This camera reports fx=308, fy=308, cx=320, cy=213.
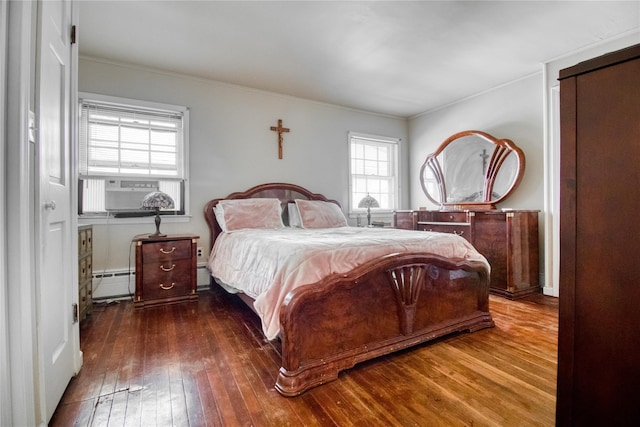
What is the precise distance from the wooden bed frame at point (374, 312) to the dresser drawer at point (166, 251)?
1.92 m

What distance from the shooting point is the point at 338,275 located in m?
1.72

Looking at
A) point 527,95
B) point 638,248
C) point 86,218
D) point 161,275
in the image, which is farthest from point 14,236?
point 527,95

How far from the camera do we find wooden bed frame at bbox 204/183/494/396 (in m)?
1.60

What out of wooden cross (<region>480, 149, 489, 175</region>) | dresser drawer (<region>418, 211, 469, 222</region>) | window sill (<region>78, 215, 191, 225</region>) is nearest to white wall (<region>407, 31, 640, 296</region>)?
wooden cross (<region>480, 149, 489, 175</region>)

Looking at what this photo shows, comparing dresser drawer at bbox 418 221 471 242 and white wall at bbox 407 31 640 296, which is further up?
white wall at bbox 407 31 640 296

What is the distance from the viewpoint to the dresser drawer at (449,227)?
11.9ft

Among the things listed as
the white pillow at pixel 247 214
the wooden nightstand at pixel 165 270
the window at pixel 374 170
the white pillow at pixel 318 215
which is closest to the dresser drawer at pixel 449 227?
the window at pixel 374 170

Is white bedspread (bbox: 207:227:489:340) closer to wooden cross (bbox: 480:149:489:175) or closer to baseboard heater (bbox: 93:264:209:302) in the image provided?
baseboard heater (bbox: 93:264:209:302)

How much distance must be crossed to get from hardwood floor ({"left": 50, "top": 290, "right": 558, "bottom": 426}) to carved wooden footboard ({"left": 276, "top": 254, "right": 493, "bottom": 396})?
0.28ft

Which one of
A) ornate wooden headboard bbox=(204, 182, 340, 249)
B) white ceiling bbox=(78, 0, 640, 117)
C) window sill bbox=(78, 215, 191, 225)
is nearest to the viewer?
white ceiling bbox=(78, 0, 640, 117)

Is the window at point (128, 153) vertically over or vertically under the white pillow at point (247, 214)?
over

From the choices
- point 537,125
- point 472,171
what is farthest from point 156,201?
point 537,125

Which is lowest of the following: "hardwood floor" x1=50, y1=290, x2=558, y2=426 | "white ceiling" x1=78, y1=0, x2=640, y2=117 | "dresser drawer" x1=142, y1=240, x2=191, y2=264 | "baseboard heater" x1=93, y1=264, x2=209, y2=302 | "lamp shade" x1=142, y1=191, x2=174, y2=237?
"hardwood floor" x1=50, y1=290, x2=558, y2=426

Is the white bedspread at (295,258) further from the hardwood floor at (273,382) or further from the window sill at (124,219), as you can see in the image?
the window sill at (124,219)
